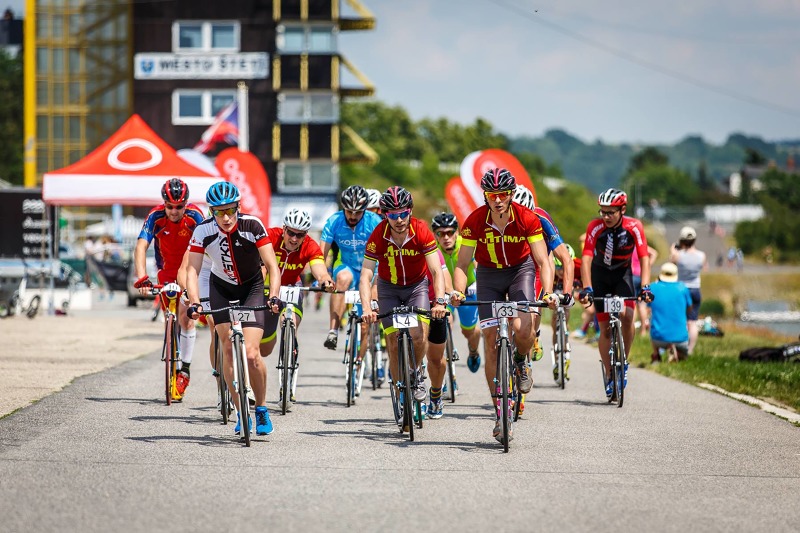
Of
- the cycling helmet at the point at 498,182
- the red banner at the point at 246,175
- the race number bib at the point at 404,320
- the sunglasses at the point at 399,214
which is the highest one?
the red banner at the point at 246,175

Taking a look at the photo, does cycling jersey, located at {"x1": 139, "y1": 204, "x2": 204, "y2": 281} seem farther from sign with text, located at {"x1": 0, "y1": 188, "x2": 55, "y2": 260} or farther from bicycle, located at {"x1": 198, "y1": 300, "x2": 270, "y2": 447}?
sign with text, located at {"x1": 0, "y1": 188, "x2": 55, "y2": 260}

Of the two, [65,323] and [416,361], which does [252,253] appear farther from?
[65,323]

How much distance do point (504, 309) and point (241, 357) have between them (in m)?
2.04

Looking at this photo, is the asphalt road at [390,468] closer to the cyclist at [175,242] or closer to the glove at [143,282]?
the cyclist at [175,242]

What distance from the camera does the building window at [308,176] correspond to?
67.9m

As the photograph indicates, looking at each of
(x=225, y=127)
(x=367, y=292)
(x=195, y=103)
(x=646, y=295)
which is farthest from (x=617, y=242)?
(x=195, y=103)

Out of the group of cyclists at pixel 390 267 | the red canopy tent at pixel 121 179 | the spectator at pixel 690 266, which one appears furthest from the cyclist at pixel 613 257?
the red canopy tent at pixel 121 179

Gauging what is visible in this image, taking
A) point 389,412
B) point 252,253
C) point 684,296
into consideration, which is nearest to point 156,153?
point 684,296

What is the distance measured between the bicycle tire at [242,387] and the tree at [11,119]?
91708mm

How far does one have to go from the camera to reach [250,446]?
9.62m

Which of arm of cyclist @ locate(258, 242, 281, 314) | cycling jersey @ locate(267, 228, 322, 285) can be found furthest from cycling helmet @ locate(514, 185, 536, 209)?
arm of cyclist @ locate(258, 242, 281, 314)

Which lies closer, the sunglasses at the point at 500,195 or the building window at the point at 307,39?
the sunglasses at the point at 500,195

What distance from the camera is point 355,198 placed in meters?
13.1

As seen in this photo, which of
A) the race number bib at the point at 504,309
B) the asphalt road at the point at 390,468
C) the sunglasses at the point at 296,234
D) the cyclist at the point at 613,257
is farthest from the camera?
the cyclist at the point at 613,257
